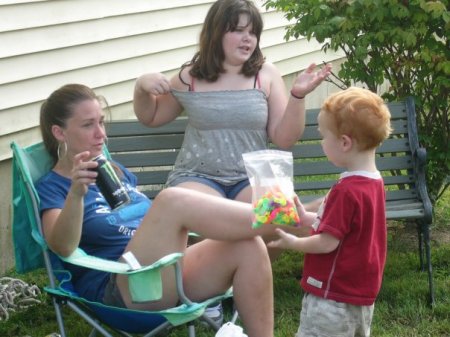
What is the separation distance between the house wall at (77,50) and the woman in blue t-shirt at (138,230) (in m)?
1.43

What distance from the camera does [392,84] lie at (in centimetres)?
544

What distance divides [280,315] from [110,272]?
134 cm

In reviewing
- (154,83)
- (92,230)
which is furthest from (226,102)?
(92,230)

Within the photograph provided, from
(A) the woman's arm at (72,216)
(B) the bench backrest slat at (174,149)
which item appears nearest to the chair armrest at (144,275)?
(A) the woman's arm at (72,216)

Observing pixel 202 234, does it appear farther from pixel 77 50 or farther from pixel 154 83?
pixel 77 50

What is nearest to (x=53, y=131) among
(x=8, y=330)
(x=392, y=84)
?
(x=8, y=330)

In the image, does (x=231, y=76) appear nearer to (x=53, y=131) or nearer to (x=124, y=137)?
(x=124, y=137)

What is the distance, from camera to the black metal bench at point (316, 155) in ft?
15.3

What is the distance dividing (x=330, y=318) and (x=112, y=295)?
0.87 meters

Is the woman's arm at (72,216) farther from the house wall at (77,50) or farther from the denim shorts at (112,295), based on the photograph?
the house wall at (77,50)

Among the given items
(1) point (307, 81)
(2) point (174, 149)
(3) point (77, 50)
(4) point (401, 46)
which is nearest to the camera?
(1) point (307, 81)

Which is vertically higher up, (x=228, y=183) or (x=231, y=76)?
(x=231, y=76)

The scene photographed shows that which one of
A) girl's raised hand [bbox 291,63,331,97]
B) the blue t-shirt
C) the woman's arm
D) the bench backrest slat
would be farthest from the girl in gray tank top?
the woman's arm

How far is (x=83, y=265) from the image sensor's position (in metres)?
3.37
